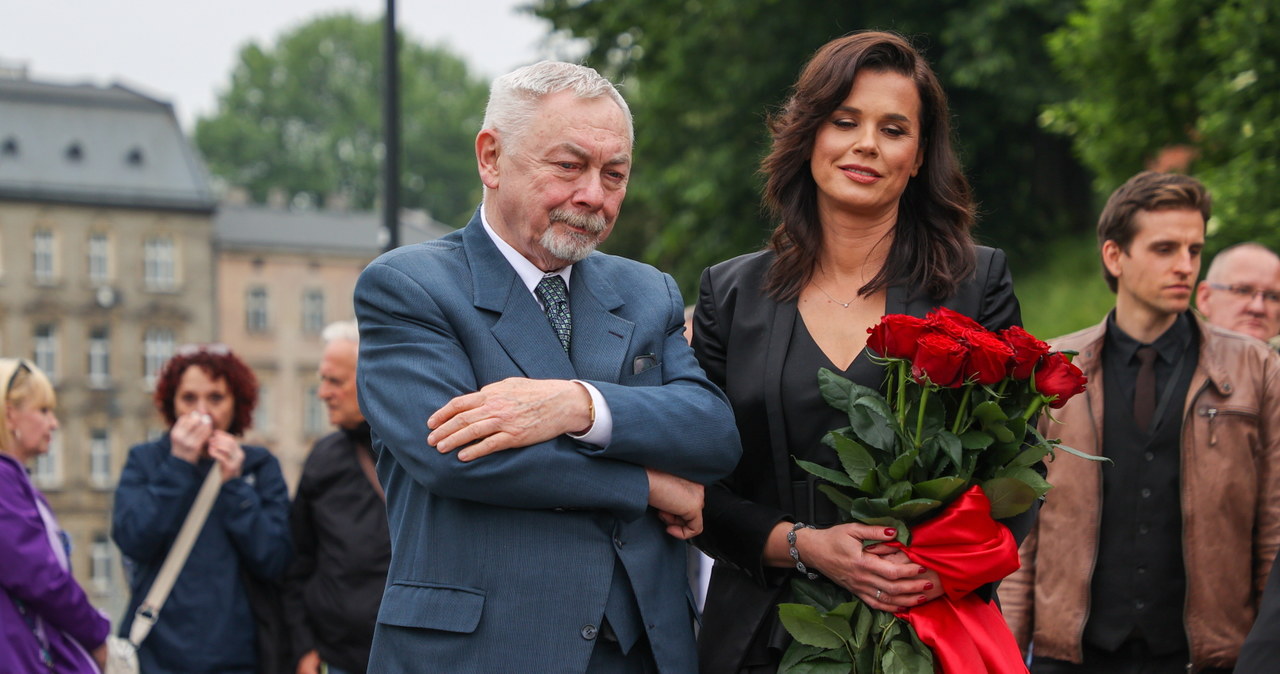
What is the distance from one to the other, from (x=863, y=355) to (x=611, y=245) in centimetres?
2130

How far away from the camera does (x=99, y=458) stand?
58.8 metres

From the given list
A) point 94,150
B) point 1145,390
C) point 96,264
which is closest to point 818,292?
point 1145,390

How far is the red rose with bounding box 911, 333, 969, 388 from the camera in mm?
3311

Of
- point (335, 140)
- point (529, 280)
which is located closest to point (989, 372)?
point (529, 280)

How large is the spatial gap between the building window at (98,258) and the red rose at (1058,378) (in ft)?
198

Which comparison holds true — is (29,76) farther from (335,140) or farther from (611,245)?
(611,245)

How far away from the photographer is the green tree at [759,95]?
17.7 metres

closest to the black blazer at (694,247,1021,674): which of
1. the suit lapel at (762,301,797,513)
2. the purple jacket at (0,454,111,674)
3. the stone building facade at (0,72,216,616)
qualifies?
the suit lapel at (762,301,797,513)

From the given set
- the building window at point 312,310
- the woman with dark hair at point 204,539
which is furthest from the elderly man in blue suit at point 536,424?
the building window at point 312,310

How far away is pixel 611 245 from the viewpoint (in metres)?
25.0

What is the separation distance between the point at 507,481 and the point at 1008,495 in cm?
120

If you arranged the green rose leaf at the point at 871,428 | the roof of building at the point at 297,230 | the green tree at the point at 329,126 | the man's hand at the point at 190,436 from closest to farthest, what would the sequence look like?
the green rose leaf at the point at 871,428
the man's hand at the point at 190,436
the roof of building at the point at 297,230
the green tree at the point at 329,126

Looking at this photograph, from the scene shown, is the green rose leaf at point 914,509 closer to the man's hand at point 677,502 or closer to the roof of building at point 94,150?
the man's hand at point 677,502

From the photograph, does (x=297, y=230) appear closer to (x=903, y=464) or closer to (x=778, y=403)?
(x=778, y=403)
